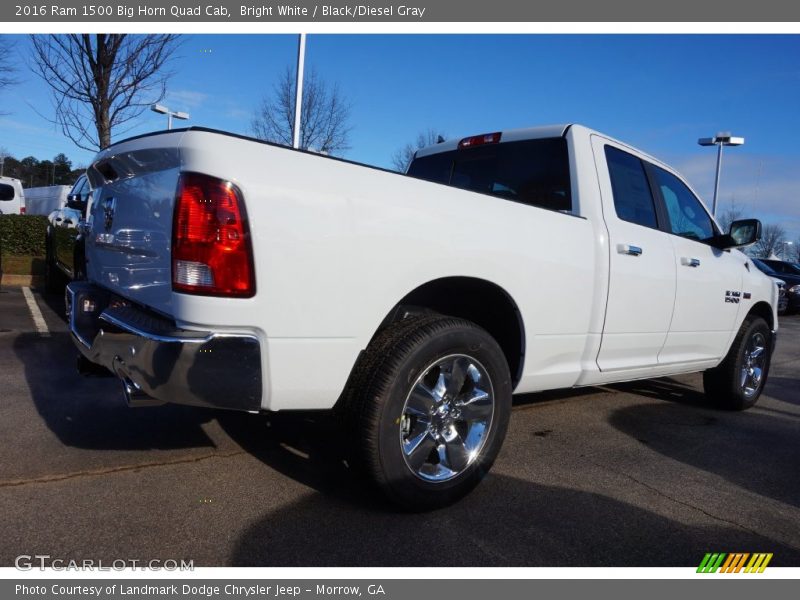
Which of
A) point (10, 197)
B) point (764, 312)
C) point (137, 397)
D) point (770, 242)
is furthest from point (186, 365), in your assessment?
point (770, 242)

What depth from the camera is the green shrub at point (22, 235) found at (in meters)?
11.3

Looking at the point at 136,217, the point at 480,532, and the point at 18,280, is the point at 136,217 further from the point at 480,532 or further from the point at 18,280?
the point at 18,280

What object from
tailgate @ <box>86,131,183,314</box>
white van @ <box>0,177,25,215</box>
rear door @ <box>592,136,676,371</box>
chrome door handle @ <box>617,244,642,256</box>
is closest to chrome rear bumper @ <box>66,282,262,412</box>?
tailgate @ <box>86,131,183,314</box>

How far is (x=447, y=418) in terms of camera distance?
2.86m

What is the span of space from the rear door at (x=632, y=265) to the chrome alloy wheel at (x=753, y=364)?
1.58 meters

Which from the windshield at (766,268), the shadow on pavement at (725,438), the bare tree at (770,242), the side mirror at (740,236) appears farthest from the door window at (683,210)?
the bare tree at (770,242)

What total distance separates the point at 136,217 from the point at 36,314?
20.6 ft

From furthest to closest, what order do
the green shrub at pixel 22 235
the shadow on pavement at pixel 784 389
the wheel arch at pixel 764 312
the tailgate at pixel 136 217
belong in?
the green shrub at pixel 22 235, the shadow on pavement at pixel 784 389, the wheel arch at pixel 764 312, the tailgate at pixel 136 217

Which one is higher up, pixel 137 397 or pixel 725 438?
pixel 137 397

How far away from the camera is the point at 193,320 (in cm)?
220

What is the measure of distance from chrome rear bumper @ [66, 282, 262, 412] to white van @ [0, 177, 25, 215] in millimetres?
18216

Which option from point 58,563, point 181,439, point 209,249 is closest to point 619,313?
point 209,249

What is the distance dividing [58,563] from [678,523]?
269 centimetres

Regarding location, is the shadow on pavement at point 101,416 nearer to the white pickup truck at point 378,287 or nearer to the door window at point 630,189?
the white pickup truck at point 378,287
